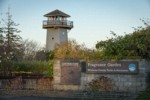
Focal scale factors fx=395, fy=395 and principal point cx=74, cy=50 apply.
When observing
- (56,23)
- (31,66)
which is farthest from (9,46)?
(56,23)

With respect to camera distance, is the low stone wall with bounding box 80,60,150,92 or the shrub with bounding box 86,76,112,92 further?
the shrub with bounding box 86,76,112,92

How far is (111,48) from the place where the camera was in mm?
15031

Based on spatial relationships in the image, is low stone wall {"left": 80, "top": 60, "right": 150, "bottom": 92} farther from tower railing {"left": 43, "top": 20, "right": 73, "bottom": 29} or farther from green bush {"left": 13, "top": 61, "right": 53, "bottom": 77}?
tower railing {"left": 43, "top": 20, "right": 73, "bottom": 29}

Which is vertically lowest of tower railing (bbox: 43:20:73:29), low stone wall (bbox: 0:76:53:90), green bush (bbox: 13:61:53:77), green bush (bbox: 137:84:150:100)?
green bush (bbox: 137:84:150:100)

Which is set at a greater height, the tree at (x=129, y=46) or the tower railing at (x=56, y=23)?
the tower railing at (x=56, y=23)

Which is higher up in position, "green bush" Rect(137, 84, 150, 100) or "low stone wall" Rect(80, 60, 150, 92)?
"low stone wall" Rect(80, 60, 150, 92)

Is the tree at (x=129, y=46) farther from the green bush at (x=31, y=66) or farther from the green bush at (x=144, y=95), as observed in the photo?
the green bush at (x=31, y=66)

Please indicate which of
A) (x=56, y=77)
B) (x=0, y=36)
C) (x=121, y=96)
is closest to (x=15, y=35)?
(x=0, y=36)

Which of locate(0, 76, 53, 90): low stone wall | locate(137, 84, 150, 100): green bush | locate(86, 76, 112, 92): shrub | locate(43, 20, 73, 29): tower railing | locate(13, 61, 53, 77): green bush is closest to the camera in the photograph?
locate(137, 84, 150, 100): green bush

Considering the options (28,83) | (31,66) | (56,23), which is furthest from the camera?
(56,23)

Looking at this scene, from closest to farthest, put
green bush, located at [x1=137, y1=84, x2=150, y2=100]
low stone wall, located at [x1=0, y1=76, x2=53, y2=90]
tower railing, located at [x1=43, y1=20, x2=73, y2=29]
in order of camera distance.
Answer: green bush, located at [x1=137, y1=84, x2=150, y2=100]
low stone wall, located at [x1=0, y1=76, x2=53, y2=90]
tower railing, located at [x1=43, y1=20, x2=73, y2=29]

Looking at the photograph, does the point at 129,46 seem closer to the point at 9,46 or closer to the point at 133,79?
the point at 133,79

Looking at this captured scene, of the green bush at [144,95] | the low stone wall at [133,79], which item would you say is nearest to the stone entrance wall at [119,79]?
the low stone wall at [133,79]

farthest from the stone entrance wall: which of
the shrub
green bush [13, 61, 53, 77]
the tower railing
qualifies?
the tower railing
